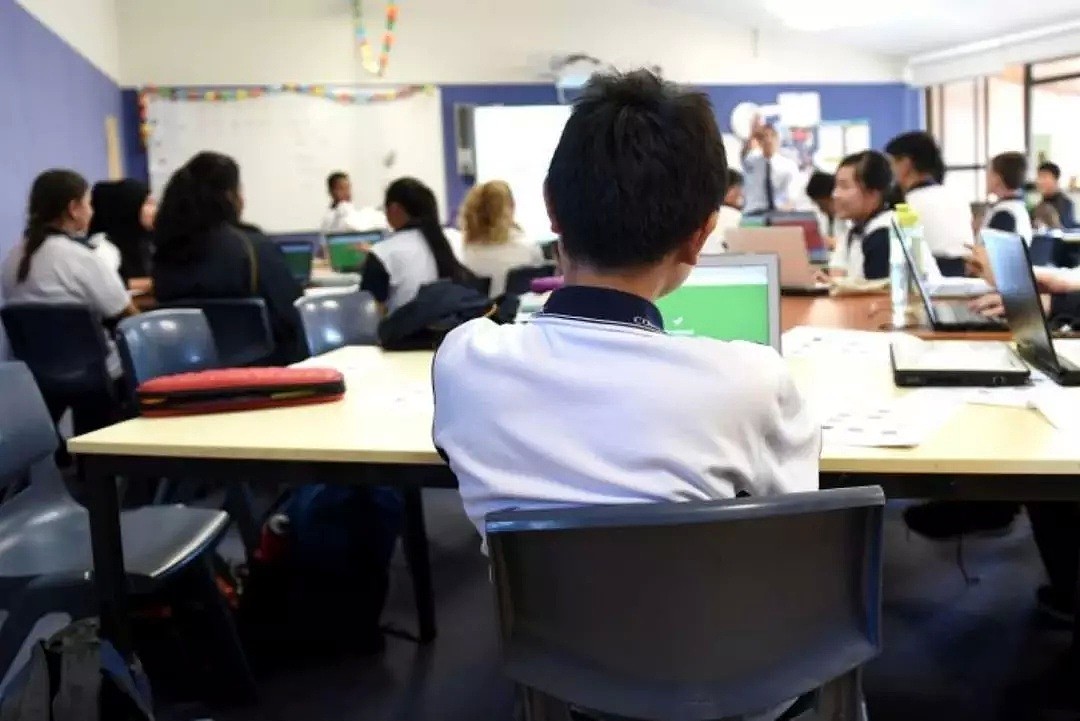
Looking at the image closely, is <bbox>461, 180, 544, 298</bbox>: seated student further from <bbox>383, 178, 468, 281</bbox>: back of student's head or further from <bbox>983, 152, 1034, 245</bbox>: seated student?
<bbox>983, 152, 1034, 245</bbox>: seated student

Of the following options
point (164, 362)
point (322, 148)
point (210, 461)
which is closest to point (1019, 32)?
point (322, 148)

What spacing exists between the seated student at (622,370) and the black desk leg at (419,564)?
4.81 feet

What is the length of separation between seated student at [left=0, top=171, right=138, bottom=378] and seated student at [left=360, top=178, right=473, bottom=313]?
910 mm

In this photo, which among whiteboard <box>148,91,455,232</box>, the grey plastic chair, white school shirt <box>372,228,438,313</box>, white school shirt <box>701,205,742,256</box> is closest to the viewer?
the grey plastic chair

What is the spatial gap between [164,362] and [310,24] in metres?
6.51

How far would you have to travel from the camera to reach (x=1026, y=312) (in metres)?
2.17

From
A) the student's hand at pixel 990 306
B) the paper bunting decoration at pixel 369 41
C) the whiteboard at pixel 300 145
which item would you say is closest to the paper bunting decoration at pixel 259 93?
the whiteboard at pixel 300 145

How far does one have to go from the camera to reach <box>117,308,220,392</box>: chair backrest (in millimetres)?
2602

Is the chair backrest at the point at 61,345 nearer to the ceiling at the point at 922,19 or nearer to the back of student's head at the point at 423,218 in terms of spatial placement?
the back of student's head at the point at 423,218

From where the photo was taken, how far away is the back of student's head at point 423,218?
427 centimetres

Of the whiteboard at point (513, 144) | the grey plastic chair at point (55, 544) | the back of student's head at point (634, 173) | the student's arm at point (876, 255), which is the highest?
the whiteboard at point (513, 144)

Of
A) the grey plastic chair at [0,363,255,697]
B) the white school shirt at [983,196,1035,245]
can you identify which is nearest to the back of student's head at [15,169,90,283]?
the grey plastic chair at [0,363,255,697]

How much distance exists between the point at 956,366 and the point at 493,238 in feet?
9.75

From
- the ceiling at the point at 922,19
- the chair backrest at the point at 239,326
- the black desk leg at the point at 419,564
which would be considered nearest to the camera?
the black desk leg at the point at 419,564
